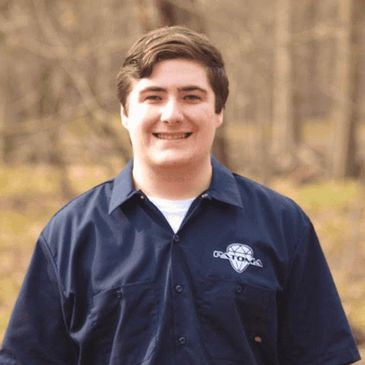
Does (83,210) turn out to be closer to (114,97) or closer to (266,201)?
(266,201)

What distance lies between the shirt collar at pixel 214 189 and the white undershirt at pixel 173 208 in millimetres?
78

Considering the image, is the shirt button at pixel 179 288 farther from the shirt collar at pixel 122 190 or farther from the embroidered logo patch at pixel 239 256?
the shirt collar at pixel 122 190

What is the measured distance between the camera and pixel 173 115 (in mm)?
2531

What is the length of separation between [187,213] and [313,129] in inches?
1219

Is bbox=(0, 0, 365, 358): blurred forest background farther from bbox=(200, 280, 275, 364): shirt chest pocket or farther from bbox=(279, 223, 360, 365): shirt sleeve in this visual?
bbox=(200, 280, 275, 364): shirt chest pocket

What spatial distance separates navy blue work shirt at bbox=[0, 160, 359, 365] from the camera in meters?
2.54

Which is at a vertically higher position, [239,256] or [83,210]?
[83,210]

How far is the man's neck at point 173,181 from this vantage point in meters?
2.62

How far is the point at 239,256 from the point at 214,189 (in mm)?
251

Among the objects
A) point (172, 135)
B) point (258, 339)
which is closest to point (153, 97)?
point (172, 135)

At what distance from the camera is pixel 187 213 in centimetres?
263

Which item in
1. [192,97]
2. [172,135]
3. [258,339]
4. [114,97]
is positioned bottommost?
[258,339]

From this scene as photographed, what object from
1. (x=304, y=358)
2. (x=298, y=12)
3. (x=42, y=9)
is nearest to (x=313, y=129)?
(x=298, y=12)

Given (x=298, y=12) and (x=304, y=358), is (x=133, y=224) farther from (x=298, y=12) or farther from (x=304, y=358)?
(x=298, y=12)
